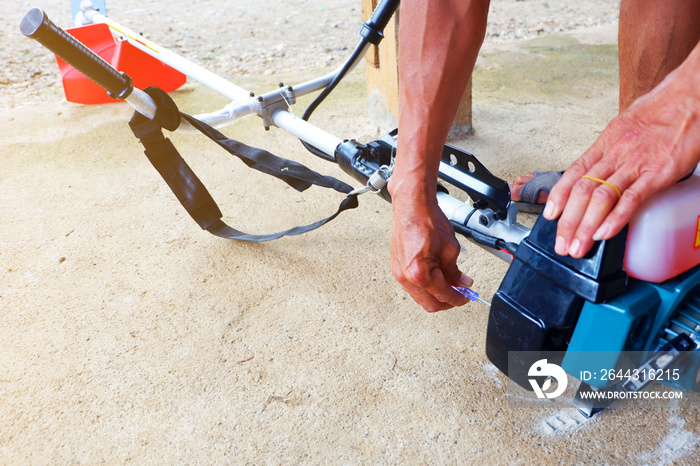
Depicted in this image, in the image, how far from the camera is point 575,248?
0.66 metres

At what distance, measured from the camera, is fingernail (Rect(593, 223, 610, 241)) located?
63 centimetres

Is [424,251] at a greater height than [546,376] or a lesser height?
greater

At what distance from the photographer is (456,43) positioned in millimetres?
822

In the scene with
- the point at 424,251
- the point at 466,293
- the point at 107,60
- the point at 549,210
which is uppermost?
the point at 549,210

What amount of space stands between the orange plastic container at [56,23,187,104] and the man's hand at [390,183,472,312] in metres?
1.68

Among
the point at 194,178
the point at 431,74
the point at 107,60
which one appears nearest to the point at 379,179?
the point at 431,74

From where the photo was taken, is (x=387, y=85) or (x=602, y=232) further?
Result: (x=387, y=85)

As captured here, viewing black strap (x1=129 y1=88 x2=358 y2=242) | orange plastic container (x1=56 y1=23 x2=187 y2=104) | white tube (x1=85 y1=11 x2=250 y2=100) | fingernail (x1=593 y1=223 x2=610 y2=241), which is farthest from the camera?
orange plastic container (x1=56 y1=23 x2=187 y2=104)

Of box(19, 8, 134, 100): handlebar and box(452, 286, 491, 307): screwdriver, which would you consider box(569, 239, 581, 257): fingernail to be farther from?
box(19, 8, 134, 100): handlebar

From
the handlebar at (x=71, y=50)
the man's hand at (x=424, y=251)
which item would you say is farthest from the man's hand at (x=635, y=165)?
the handlebar at (x=71, y=50)

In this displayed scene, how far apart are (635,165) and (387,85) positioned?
1.33m

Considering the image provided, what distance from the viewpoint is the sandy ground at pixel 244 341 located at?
0.85 m

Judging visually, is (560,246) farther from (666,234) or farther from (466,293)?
(466,293)

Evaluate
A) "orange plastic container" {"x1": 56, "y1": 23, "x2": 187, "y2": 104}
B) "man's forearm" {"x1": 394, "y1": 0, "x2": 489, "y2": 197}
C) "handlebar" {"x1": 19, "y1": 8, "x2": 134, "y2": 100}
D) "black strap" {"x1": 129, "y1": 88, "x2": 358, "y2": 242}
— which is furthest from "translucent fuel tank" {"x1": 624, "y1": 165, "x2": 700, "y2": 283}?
"orange plastic container" {"x1": 56, "y1": 23, "x2": 187, "y2": 104}
